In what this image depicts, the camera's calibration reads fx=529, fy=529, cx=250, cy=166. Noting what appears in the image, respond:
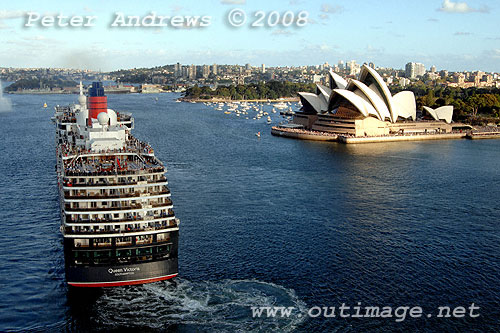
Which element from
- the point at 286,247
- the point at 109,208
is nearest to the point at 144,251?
the point at 109,208

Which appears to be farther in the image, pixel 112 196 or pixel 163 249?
pixel 112 196

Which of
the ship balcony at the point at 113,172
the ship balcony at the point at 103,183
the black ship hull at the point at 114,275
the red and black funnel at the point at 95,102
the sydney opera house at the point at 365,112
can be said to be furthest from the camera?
the sydney opera house at the point at 365,112

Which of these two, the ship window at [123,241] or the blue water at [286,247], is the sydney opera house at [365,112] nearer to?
the blue water at [286,247]

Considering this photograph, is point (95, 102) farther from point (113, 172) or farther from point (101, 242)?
point (101, 242)

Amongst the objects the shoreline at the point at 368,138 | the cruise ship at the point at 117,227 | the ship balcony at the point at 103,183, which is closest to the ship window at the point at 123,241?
the cruise ship at the point at 117,227

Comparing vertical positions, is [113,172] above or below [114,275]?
above

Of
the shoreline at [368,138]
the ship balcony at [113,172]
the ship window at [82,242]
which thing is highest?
the ship balcony at [113,172]

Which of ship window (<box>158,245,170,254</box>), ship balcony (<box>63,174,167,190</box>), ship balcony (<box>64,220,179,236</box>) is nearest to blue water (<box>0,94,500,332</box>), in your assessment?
ship window (<box>158,245,170,254</box>)

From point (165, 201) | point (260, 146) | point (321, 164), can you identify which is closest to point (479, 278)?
point (165, 201)
